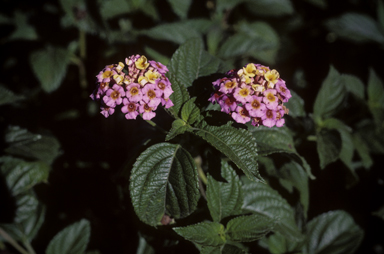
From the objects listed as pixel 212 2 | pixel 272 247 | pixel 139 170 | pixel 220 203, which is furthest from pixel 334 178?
pixel 212 2

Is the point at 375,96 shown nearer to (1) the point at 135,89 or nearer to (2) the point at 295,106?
(2) the point at 295,106

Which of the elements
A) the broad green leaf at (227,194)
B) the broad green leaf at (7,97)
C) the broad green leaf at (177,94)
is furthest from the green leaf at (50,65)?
the broad green leaf at (227,194)

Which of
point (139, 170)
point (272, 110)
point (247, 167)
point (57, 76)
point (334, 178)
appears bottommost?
point (334, 178)

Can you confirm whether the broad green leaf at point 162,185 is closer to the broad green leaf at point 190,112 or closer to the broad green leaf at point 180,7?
the broad green leaf at point 190,112

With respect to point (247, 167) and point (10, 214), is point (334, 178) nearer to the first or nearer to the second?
point (247, 167)

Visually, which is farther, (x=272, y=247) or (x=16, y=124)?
(x=16, y=124)

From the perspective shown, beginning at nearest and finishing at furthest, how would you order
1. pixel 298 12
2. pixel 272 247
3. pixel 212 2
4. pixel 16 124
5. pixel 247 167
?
pixel 247 167 < pixel 272 247 < pixel 16 124 < pixel 212 2 < pixel 298 12

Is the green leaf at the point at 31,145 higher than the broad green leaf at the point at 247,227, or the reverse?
the broad green leaf at the point at 247,227
